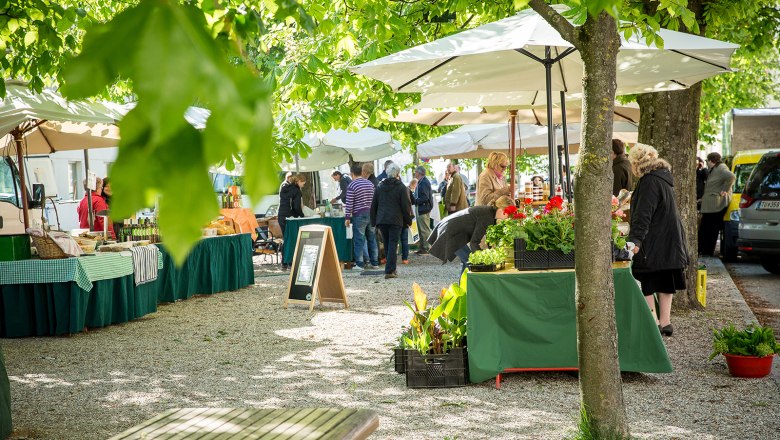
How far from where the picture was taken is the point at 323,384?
24.2 feet

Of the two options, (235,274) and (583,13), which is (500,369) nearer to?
(583,13)

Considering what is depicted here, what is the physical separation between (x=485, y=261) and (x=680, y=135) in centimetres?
417

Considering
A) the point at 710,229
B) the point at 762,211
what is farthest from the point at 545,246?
the point at 710,229

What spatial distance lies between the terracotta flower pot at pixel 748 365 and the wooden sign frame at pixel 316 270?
222 inches

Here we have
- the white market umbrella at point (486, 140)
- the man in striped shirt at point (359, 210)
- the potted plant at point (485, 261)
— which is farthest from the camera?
the white market umbrella at point (486, 140)

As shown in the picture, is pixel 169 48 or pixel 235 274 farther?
pixel 235 274

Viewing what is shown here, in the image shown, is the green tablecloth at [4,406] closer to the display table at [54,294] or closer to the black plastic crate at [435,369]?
the black plastic crate at [435,369]

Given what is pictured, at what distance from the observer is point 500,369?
23.1ft

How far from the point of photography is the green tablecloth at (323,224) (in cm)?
1714

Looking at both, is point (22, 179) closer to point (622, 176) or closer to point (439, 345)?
point (439, 345)

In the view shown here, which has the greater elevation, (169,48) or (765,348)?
(169,48)

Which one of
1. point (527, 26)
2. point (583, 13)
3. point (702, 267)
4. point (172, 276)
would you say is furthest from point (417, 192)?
point (583, 13)

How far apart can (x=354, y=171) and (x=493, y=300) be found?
391 inches

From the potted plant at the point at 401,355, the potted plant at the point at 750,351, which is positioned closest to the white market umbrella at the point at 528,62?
the potted plant at the point at 401,355
